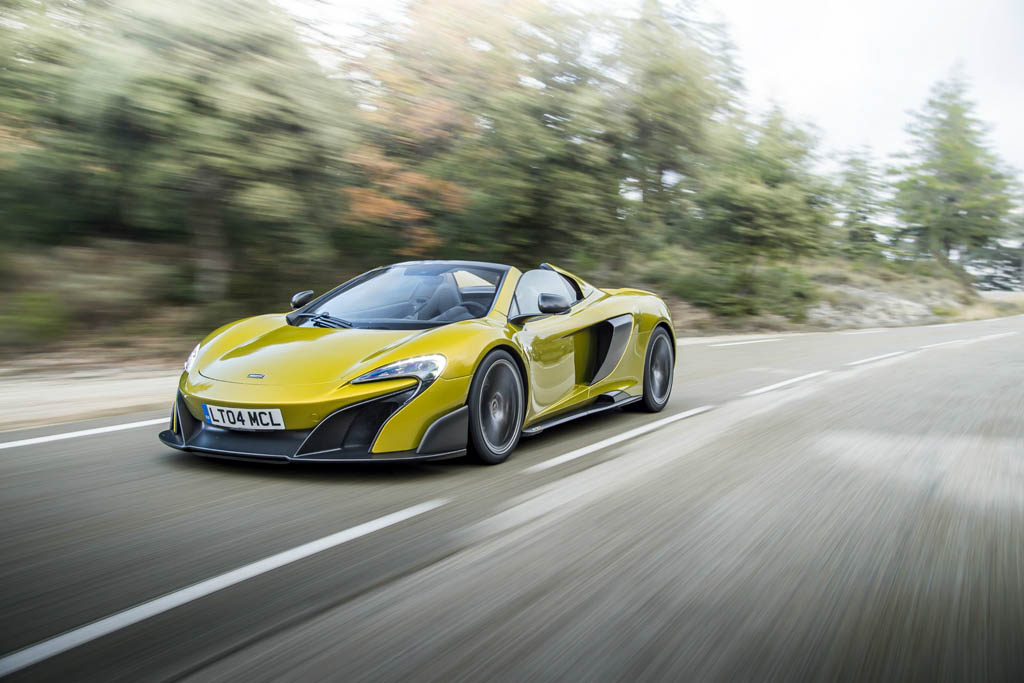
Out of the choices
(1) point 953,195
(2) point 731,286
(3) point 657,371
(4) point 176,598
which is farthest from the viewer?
(1) point 953,195

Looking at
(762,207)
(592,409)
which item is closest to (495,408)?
(592,409)

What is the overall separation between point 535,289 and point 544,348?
0.60 metres

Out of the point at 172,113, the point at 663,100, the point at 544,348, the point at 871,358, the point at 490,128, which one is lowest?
the point at 871,358

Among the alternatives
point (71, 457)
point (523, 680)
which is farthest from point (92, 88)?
point (523, 680)

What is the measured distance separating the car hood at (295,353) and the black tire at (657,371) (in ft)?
8.84

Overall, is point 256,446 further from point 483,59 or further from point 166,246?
point 483,59

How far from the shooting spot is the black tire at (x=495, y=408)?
5.01m

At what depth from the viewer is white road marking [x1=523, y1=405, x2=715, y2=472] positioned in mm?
5291

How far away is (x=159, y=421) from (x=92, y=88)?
643cm

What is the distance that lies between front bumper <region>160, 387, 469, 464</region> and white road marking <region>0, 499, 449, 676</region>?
1.68ft

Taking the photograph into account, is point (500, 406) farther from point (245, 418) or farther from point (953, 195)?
point (953, 195)

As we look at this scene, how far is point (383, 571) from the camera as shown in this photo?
335cm

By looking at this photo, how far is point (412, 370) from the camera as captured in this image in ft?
15.4

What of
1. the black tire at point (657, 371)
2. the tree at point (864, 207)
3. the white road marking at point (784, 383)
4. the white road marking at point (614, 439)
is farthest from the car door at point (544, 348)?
the tree at point (864, 207)
